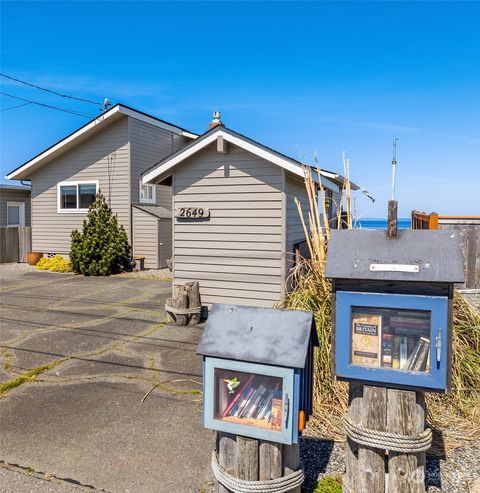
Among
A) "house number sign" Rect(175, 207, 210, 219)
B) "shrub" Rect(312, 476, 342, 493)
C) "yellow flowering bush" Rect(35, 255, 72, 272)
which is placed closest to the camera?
"shrub" Rect(312, 476, 342, 493)

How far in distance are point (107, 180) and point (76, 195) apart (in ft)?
5.00

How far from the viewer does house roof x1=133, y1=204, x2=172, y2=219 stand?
13852mm

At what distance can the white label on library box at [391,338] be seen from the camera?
2330 millimetres

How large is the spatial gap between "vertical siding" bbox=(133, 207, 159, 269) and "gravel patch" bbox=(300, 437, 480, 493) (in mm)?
11061

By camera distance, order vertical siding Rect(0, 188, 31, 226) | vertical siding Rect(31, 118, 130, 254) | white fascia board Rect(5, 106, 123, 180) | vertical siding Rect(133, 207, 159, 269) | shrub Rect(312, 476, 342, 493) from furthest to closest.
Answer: vertical siding Rect(0, 188, 31, 226), vertical siding Rect(31, 118, 130, 254), vertical siding Rect(133, 207, 159, 269), white fascia board Rect(5, 106, 123, 180), shrub Rect(312, 476, 342, 493)

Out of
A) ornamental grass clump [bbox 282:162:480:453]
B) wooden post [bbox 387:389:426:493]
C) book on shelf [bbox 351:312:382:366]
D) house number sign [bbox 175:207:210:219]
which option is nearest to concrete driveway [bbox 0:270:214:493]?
ornamental grass clump [bbox 282:162:480:453]

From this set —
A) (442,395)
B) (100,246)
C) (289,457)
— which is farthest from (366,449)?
(100,246)

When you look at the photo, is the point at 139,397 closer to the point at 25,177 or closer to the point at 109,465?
the point at 109,465

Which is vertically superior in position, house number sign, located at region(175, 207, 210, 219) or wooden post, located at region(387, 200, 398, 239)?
house number sign, located at region(175, 207, 210, 219)

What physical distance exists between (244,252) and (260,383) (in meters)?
4.99

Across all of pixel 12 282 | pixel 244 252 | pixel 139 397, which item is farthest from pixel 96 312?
pixel 12 282

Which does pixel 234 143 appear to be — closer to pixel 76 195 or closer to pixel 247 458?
pixel 247 458

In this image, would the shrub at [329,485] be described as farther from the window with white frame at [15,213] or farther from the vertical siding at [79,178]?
the window with white frame at [15,213]

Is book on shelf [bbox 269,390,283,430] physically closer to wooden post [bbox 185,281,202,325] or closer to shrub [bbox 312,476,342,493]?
shrub [bbox 312,476,342,493]
